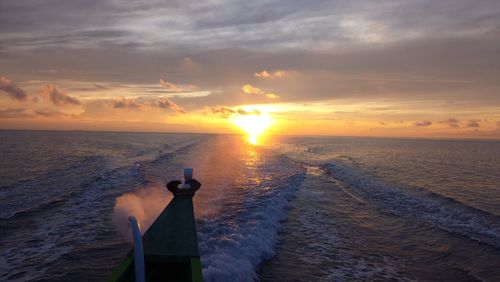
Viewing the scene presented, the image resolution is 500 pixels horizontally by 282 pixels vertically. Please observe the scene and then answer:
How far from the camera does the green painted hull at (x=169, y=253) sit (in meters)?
6.82

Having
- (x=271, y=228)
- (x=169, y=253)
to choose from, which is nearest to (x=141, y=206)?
(x=271, y=228)

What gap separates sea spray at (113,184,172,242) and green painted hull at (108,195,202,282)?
4395 millimetres

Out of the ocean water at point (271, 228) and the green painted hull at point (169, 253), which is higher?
the green painted hull at point (169, 253)

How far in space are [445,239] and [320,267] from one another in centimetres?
673

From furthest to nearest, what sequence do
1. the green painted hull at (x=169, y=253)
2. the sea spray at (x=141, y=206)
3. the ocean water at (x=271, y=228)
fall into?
1. the sea spray at (x=141, y=206)
2. the ocean water at (x=271, y=228)
3. the green painted hull at (x=169, y=253)

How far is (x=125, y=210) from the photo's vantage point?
15984mm

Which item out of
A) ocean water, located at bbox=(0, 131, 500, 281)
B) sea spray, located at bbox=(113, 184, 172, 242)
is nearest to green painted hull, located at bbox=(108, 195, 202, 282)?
ocean water, located at bbox=(0, 131, 500, 281)

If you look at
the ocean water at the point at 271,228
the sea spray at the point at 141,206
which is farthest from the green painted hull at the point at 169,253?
the sea spray at the point at 141,206

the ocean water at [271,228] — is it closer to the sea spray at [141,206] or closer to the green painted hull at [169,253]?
the sea spray at [141,206]

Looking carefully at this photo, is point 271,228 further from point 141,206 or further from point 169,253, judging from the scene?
point 141,206

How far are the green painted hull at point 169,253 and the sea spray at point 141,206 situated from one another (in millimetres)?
4395

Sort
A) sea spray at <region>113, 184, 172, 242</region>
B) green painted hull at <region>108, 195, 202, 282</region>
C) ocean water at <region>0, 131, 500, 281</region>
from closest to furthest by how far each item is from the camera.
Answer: green painted hull at <region>108, 195, 202, 282</region>, ocean water at <region>0, 131, 500, 281</region>, sea spray at <region>113, 184, 172, 242</region>

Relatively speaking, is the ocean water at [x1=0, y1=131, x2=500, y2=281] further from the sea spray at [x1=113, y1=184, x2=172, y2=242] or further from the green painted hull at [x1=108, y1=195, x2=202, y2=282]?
the green painted hull at [x1=108, y1=195, x2=202, y2=282]

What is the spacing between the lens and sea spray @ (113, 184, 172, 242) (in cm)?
1373
